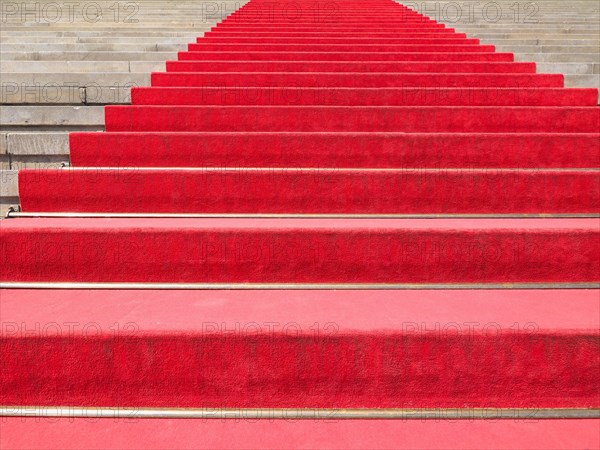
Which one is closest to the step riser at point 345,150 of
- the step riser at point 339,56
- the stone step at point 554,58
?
the step riser at point 339,56

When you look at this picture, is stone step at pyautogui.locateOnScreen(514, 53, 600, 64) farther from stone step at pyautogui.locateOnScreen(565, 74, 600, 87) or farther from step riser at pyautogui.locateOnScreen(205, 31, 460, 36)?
step riser at pyautogui.locateOnScreen(205, 31, 460, 36)

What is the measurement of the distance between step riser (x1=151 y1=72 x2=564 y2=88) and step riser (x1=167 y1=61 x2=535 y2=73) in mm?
168

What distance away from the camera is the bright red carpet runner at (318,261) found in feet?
2.53

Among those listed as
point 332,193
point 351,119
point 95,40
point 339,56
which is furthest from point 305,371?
point 95,40

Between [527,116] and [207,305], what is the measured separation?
46.2 inches

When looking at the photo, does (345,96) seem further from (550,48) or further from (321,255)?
(550,48)

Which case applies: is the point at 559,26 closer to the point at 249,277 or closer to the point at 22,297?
the point at 249,277

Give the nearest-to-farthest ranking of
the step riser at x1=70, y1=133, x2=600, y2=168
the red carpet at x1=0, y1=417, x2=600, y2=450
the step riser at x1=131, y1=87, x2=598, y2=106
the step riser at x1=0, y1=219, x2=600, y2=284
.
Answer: the red carpet at x1=0, y1=417, x2=600, y2=450, the step riser at x1=0, y1=219, x2=600, y2=284, the step riser at x1=70, y1=133, x2=600, y2=168, the step riser at x1=131, y1=87, x2=598, y2=106

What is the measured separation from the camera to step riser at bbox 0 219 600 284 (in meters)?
0.96

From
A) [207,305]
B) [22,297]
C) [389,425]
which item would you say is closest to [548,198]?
[389,425]

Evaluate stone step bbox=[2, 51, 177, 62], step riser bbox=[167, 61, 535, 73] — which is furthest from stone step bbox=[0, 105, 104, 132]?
stone step bbox=[2, 51, 177, 62]

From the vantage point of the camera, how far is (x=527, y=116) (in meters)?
1.49

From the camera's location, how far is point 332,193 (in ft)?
3.74

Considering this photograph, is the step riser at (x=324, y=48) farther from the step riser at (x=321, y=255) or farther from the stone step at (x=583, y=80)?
the step riser at (x=321, y=255)
